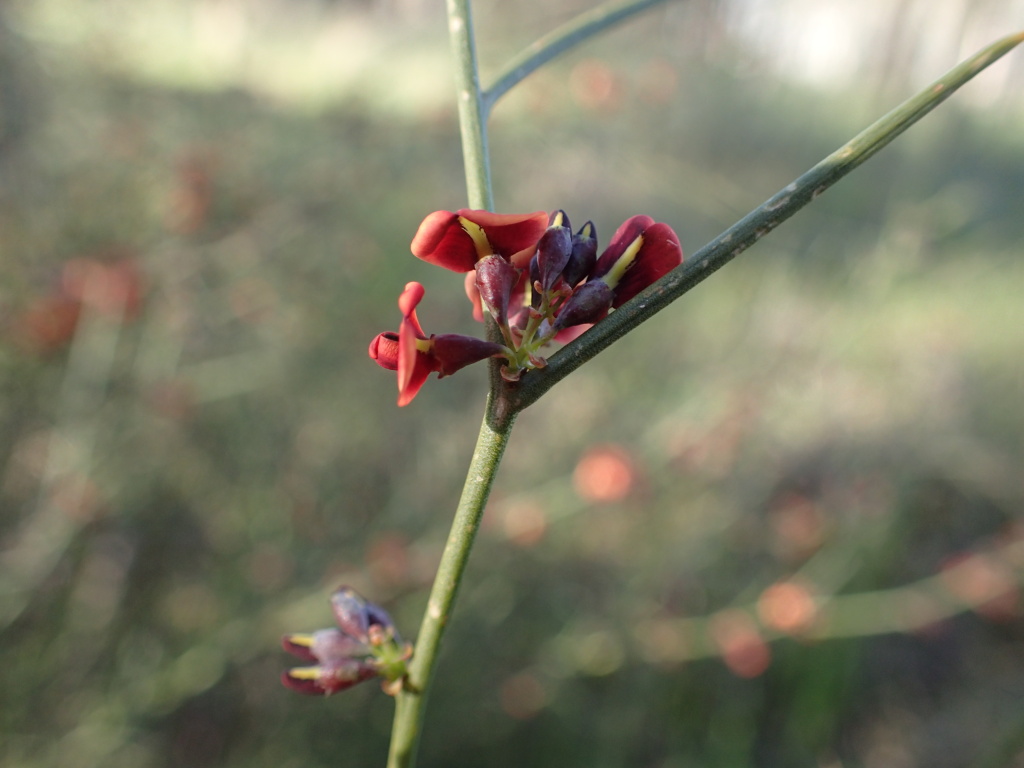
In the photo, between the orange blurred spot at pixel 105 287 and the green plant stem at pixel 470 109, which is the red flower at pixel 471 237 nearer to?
the green plant stem at pixel 470 109

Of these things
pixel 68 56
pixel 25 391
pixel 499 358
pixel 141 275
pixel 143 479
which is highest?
pixel 68 56

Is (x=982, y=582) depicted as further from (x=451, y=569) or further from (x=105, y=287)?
(x=105, y=287)

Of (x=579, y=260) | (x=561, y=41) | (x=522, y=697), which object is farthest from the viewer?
(x=522, y=697)

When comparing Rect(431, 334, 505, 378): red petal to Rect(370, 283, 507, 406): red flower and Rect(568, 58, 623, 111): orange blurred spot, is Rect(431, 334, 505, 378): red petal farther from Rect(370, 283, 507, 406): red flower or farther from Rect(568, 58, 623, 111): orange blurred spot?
Rect(568, 58, 623, 111): orange blurred spot

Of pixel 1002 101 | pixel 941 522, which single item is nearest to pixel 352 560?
pixel 941 522

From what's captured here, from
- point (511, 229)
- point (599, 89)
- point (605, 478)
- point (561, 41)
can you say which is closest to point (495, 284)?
point (511, 229)

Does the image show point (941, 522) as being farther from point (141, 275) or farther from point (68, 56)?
point (68, 56)

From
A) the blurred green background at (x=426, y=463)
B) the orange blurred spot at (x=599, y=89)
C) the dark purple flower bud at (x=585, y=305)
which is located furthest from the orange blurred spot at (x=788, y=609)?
the orange blurred spot at (x=599, y=89)
